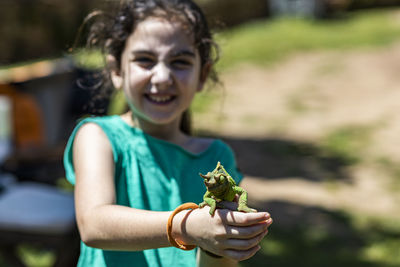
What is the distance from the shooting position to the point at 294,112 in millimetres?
11258

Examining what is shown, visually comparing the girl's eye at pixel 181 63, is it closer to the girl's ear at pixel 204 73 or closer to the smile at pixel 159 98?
the smile at pixel 159 98

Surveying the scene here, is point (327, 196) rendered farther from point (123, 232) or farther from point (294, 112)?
point (123, 232)

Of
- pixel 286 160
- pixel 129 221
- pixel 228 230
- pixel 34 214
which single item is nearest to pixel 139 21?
pixel 129 221

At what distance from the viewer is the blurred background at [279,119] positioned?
5391 millimetres

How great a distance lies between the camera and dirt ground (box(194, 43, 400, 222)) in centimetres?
712

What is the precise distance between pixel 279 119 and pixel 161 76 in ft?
30.1

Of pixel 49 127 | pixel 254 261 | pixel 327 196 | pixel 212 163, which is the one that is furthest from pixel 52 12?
pixel 212 163

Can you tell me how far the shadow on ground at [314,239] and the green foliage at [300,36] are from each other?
8.09m

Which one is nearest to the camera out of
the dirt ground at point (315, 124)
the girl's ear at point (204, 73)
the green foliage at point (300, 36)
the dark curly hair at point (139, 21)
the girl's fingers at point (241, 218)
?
the girl's fingers at point (241, 218)

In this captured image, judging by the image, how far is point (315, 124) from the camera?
10.5 metres

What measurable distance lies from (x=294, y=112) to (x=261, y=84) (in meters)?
2.21

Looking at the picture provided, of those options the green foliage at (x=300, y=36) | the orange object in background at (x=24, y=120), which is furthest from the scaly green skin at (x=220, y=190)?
the green foliage at (x=300, y=36)

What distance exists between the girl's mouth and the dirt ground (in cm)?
489

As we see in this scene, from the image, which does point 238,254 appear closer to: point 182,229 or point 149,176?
point 182,229
